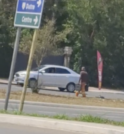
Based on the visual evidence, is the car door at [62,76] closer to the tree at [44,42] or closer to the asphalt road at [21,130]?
the tree at [44,42]

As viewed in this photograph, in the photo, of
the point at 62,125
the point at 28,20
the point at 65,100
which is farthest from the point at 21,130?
the point at 65,100

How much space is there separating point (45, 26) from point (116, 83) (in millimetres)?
8717

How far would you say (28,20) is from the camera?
15.5 meters

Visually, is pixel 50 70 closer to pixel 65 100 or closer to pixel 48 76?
pixel 48 76

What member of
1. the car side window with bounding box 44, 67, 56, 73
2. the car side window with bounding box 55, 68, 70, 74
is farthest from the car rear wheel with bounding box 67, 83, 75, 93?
the car side window with bounding box 44, 67, 56, 73

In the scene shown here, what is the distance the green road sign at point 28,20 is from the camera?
15.2m

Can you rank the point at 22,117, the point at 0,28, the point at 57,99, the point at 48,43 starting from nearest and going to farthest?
the point at 22,117 → the point at 57,99 → the point at 48,43 → the point at 0,28

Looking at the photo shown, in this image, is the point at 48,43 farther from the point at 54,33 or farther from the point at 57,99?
the point at 57,99

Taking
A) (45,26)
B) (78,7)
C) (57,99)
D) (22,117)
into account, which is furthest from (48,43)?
(22,117)

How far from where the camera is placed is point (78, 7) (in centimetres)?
4544

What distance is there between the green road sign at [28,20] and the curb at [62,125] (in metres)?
2.51

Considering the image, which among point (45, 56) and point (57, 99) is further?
point (45, 56)

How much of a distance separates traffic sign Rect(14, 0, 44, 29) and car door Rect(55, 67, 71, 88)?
69.0 ft

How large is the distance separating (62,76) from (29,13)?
21.5 metres
